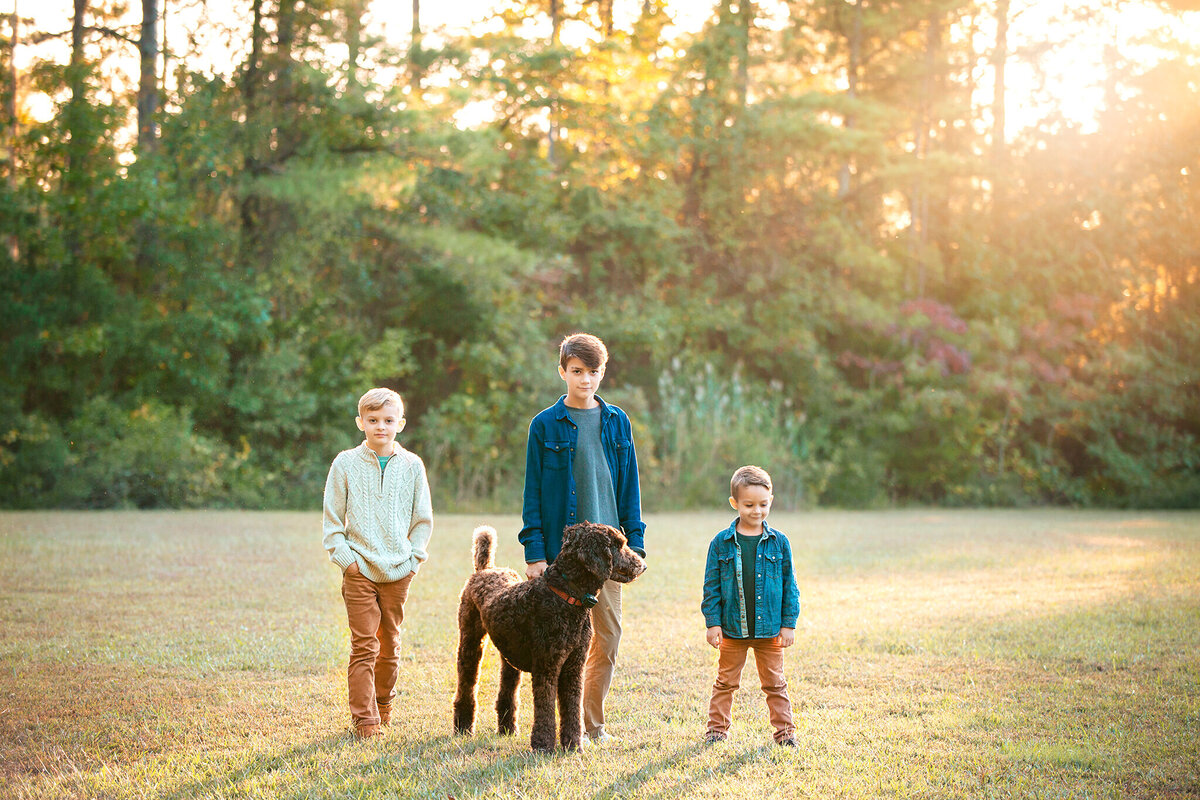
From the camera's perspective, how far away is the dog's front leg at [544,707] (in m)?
3.98

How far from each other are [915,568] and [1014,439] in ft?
34.6

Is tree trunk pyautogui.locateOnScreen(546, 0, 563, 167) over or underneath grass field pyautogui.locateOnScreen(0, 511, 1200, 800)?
over

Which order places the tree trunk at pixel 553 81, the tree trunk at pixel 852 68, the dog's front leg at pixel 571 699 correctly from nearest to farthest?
the dog's front leg at pixel 571 699, the tree trunk at pixel 553 81, the tree trunk at pixel 852 68

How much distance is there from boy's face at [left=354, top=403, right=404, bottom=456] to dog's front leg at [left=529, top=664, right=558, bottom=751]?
119 cm

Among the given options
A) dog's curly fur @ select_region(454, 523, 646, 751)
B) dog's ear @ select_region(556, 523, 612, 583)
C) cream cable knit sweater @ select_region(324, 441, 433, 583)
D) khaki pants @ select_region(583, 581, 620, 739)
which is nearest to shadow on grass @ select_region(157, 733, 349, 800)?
cream cable knit sweater @ select_region(324, 441, 433, 583)

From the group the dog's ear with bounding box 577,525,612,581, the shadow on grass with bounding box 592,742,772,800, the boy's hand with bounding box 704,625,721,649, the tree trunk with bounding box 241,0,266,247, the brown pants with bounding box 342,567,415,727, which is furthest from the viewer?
the tree trunk with bounding box 241,0,266,247

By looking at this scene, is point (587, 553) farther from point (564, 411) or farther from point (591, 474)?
point (564, 411)

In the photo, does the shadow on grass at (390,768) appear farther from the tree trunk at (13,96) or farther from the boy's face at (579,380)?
the tree trunk at (13,96)

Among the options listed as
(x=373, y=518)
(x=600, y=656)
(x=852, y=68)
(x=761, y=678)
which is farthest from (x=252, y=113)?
(x=761, y=678)

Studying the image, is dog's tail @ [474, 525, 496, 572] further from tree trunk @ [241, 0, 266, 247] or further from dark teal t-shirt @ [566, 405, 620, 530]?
tree trunk @ [241, 0, 266, 247]

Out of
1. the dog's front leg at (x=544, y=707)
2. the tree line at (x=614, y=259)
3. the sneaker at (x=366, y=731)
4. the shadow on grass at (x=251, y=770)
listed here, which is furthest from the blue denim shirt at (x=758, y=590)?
the tree line at (x=614, y=259)

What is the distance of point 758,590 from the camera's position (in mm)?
4211

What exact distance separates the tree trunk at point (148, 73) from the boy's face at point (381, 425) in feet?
44.1

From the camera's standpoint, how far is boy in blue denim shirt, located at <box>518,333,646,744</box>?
426 centimetres
